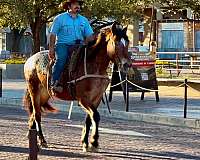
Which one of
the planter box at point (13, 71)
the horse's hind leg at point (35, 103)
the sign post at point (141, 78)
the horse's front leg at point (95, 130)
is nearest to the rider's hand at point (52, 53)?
the horse's hind leg at point (35, 103)

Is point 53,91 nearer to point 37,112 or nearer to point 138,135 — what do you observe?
point 37,112

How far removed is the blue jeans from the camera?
33.7ft

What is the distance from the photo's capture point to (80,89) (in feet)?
32.8

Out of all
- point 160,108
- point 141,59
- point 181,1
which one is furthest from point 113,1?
point 160,108

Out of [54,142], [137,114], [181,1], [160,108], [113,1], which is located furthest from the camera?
[113,1]

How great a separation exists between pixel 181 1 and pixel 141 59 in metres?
14.4

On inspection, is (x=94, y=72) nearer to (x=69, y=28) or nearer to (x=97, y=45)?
(x=97, y=45)

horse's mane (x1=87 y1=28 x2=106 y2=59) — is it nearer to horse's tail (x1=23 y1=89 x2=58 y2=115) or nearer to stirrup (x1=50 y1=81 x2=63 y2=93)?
stirrup (x1=50 y1=81 x2=63 y2=93)

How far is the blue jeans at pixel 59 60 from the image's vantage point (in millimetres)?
10273

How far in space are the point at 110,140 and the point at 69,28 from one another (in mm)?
2328

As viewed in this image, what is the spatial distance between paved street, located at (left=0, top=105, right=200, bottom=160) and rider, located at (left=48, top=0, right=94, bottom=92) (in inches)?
48.6

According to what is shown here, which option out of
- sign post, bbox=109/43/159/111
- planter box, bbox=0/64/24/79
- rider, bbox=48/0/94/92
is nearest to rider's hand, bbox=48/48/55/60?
rider, bbox=48/0/94/92

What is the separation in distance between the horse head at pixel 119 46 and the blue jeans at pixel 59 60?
3.01 feet

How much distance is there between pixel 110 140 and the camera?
11273 mm
